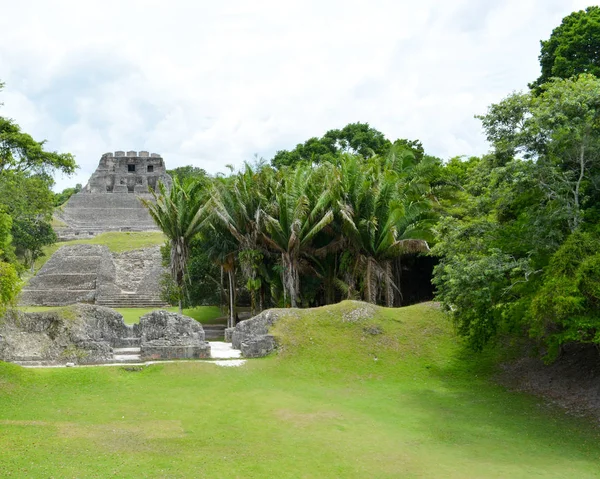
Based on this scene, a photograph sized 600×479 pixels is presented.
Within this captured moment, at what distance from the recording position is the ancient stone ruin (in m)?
55.4

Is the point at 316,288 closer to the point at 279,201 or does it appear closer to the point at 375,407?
the point at 279,201

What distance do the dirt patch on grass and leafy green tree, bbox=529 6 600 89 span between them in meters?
15.7

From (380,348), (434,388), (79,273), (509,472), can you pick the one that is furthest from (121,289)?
(509,472)

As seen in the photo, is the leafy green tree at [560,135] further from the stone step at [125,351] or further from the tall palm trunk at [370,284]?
the stone step at [125,351]

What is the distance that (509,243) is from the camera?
42.5 feet

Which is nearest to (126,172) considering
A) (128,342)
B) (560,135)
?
(128,342)

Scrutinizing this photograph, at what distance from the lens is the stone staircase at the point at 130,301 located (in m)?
32.3

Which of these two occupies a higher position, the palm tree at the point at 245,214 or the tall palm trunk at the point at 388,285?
the palm tree at the point at 245,214

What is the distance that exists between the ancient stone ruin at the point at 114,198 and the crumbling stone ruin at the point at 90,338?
88.5 feet

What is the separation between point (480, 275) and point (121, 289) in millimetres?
27889

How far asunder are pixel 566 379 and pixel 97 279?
29.1m

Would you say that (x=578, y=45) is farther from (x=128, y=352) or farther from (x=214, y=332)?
(x=128, y=352)

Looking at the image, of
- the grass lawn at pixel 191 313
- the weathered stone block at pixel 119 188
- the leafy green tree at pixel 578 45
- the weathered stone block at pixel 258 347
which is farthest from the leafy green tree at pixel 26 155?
the weathered stone block at pixel 119 188

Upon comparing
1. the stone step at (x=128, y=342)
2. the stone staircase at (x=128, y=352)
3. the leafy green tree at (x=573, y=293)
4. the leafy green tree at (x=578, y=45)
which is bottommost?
the stone staircase at (x=128, y=352)
